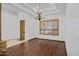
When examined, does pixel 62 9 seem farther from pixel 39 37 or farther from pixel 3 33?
pixel 3 33

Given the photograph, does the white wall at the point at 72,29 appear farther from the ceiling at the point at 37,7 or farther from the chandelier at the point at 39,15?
the chandelier at the point at 39,15

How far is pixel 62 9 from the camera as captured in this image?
1967mm

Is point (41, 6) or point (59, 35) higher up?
point (41, 6)

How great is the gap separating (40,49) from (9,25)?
1.89ft

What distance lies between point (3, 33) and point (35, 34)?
47 centimetres

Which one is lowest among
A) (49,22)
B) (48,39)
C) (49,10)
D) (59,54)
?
(59,54)

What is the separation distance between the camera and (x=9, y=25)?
197 centimetres

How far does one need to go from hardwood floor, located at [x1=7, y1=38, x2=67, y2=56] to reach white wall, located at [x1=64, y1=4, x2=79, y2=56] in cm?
9

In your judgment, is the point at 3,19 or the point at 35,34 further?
the point at 35,34

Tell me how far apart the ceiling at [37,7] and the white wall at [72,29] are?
11 centimetres

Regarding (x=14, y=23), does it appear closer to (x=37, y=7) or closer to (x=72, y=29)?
(x=37, y=7)

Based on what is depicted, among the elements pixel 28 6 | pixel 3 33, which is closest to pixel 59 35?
pixel 28 6

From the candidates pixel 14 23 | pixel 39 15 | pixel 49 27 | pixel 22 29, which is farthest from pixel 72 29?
pixel 14 23

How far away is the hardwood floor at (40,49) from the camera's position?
1.97 m
